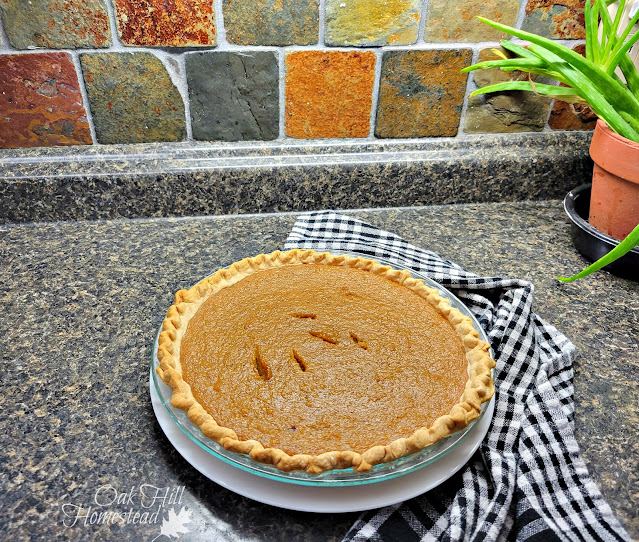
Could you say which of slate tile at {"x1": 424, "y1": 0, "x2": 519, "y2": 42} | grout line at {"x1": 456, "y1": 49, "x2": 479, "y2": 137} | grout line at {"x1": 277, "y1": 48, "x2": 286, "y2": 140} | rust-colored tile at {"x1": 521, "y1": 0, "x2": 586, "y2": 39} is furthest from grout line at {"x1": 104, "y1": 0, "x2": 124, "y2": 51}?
rust-colored tile at {"x1": 521, "y1": 0, "x2": 586, "y2": 39}

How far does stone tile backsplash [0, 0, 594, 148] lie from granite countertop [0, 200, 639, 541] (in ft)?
0.66

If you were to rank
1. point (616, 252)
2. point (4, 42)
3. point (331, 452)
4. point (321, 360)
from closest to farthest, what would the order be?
point (331, 452) < point (321, 360) < point (616, 252) < point (4, 42)

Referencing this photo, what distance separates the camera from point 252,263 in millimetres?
988

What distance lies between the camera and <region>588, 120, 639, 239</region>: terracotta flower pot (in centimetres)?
101

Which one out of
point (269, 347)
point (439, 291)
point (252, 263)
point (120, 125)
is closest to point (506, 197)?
point (439, 291)

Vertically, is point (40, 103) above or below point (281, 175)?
above

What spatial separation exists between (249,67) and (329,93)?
0.18 m


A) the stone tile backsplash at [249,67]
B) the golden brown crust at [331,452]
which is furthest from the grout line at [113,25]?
the golden brown crust at [331,452]

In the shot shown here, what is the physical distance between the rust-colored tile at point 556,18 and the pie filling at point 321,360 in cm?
69

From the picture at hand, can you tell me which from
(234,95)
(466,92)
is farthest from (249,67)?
(466,92)

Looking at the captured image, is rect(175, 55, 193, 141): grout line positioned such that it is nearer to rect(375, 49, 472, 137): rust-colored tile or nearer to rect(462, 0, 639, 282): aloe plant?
rect(375, 49, 472, 137): rust-colored tile

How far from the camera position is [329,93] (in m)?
1.19

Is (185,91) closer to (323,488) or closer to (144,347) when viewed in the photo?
(144,347)

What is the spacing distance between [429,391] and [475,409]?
0.24ft
